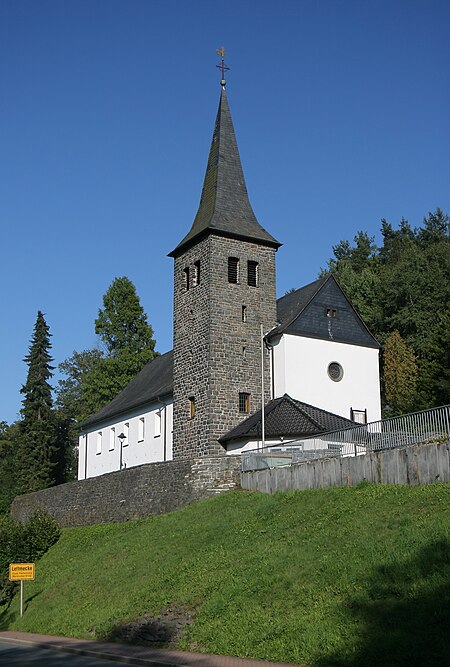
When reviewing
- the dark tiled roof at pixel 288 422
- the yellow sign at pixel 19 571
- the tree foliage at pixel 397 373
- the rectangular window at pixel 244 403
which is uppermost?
the tree foliage at pixel 397 373

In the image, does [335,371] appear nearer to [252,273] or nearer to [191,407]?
[252,273]

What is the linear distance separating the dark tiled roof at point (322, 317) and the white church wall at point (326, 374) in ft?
1.19

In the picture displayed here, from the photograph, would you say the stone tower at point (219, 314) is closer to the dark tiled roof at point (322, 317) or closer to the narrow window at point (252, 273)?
the narrow window at point (252, 273)

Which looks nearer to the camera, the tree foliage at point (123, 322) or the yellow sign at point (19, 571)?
the yellow sign at point (19, 571)

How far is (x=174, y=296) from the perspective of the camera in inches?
1513

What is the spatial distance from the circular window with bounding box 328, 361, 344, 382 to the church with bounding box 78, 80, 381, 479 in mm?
46

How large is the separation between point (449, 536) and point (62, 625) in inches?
433

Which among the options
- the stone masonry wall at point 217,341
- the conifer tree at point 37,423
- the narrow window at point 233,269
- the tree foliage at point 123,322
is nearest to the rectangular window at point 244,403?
the stone masonry wall at point 217,341

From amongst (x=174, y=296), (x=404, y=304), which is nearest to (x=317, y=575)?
(x=174, y=296)

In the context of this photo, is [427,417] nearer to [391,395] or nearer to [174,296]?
[174,296]

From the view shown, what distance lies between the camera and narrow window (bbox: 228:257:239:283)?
119 ft

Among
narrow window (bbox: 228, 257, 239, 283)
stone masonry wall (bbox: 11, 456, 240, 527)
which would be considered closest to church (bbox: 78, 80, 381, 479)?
narrow window (bbox: 228, 257, 239, 283)

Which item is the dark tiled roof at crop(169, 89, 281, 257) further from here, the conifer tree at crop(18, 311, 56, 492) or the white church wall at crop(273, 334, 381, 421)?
the conifer tree at crop(18, 311, 56, 492)

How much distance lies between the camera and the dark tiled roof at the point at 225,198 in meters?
36.8
